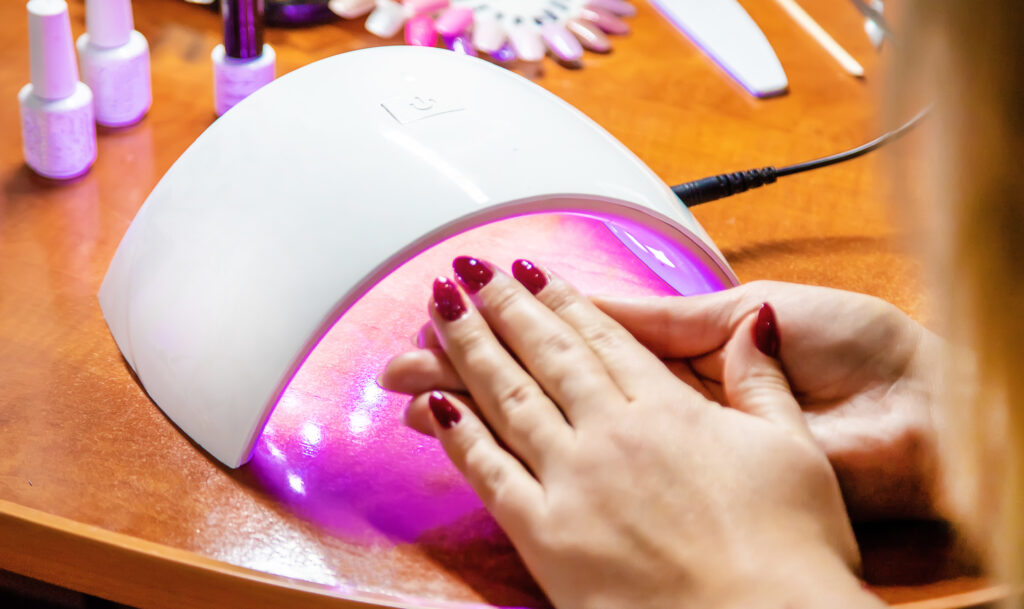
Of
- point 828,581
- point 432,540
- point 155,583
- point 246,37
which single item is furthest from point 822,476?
point 246,37

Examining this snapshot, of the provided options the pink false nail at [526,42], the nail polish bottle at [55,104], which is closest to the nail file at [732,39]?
the pink false nail at [526,42]

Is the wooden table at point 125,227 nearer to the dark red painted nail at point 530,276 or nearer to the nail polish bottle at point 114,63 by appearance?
the nail polish bottle at point 114,63

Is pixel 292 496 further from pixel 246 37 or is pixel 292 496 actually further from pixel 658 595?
pixel 246 37

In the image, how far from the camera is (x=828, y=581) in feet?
1.27

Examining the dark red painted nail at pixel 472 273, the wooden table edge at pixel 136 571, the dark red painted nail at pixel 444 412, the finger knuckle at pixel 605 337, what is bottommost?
the wooden table edge at pixel 136 571

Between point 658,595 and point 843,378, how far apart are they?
0.15m

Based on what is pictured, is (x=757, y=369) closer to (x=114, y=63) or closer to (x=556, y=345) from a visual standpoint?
(x=556, y=345)

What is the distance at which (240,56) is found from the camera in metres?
0.67

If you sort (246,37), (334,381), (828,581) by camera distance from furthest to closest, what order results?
(246,37) → (334,381) → (828,581)

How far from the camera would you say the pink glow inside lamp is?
0.43 meters

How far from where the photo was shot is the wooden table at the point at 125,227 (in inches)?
16.4

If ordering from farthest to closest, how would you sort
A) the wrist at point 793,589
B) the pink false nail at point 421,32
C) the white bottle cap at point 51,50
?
the pink false nail at point 421,32
the white bottle cap at point 51,50
the wrist at point 793,589

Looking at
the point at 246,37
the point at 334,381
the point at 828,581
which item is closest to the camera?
the point at 828,581

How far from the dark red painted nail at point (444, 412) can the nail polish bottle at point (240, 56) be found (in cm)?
33
